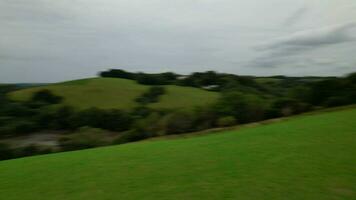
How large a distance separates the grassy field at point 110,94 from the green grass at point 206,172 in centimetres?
3085

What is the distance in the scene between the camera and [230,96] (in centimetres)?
3403

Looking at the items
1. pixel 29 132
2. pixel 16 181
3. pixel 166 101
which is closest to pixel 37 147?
pixel 29 132

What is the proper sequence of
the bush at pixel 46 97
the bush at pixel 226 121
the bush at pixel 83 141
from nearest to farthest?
the bush at pixel 226 121
the bush at pixel 83 141
the bush at pixel 46 97

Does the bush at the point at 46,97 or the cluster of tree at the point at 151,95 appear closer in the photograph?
the cluster of tree at the point at 151,95

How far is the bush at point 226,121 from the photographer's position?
2898 cm

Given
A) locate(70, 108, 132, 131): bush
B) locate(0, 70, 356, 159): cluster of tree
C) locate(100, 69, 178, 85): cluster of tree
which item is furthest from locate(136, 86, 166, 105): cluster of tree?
locate(100, 69, 178, 85): cluster of tree

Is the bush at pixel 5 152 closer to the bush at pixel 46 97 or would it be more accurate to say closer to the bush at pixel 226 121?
the bush at pixel 46 97

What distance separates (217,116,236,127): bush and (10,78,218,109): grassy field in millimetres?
10989

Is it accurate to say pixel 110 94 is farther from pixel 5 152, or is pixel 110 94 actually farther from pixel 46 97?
pixel 5 152

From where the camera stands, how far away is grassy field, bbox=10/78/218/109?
43.5 m

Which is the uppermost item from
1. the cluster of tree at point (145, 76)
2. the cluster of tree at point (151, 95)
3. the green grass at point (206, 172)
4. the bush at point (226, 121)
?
the cluster of tree at point (145, 76)

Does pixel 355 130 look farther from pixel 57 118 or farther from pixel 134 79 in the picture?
pixel 134 79

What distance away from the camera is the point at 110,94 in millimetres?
47438

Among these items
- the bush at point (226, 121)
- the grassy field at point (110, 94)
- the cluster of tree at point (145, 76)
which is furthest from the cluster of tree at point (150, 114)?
the cluster of tree at point (145, 76)
